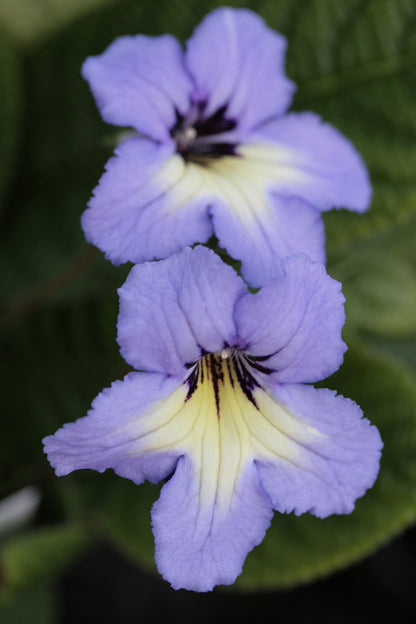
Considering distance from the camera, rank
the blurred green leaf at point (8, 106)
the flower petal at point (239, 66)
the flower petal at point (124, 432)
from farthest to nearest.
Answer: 1. the blurred green leaf at point (8, 106)
2. the flower petal at point (239, 66)
3. the flower petal at point (124, 432)

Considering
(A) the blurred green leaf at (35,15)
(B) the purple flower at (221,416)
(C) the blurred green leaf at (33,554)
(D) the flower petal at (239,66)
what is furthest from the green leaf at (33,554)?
(A) the blurred green leaf at (35,15)

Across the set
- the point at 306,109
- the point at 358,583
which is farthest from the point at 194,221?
the point at 358,583

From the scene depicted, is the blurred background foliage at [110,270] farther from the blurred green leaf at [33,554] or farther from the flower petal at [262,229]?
the flower petal at [262,229]

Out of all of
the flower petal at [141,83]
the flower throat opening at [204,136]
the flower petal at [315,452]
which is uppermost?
the flower petal at [141,83]

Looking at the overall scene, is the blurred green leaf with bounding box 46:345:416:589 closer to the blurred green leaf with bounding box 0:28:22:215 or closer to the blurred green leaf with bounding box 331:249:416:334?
the blurred green leaf with bounding box 331:249:416:334

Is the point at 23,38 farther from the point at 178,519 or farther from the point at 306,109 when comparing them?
the point at 178,519

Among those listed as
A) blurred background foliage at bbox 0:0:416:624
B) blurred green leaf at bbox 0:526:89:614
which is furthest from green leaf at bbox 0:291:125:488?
blurred green leaf at bbox 0:526:89:614
